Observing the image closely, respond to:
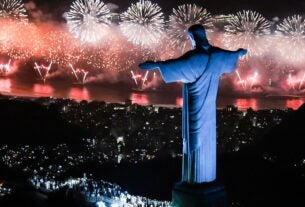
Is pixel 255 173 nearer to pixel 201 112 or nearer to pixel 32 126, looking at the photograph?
pixel 201 112

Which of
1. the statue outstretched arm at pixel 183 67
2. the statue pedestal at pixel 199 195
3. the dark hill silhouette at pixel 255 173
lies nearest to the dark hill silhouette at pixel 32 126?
the dark hill silhouette at pixel 255 173

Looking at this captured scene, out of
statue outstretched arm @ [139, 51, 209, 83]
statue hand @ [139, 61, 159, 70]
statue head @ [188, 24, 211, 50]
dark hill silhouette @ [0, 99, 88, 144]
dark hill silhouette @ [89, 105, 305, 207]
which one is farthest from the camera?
dark hill silhouette @ [0, 99, 88, 144]

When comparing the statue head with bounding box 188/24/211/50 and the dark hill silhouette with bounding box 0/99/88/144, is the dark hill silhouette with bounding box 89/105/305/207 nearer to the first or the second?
the statue head with bounding box 188/24/211/50

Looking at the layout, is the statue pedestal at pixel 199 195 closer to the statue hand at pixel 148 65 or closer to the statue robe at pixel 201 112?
the statue robe at pixel 201 112

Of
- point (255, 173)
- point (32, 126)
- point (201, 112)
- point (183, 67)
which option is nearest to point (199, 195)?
point (201, 112)

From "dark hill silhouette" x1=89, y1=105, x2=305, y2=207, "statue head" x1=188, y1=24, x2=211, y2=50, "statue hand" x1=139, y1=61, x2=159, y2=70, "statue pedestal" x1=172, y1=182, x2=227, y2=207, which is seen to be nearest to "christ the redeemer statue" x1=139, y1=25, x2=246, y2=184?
"statue head" x1=188, y1=24, x2=211, y2=50

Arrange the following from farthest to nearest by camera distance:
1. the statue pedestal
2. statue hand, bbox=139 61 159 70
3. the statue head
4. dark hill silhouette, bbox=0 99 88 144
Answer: dark hill silhouette, bbox=0 99 88 144 → the statue head → the statue pedestal → statue hand, bbox=139 61 159 70
